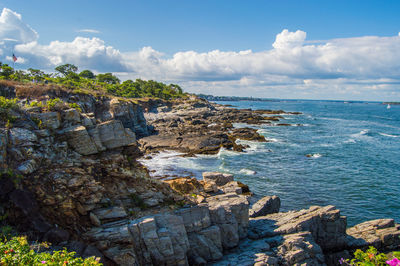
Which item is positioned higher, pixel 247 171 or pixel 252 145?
pixel 252 145

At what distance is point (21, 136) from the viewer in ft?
37.2

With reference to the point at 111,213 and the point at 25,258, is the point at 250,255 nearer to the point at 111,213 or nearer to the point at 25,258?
the point at 111,213

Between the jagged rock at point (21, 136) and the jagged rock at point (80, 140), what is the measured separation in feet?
4.65

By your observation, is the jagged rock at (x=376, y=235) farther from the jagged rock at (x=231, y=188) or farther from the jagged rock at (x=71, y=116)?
the jagged rock at (x=71, y=116)

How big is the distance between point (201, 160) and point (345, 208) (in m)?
20.4

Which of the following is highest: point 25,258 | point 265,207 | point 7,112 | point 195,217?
point 7,112

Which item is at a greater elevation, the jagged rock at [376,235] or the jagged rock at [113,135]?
the jagged rock at [113,135]

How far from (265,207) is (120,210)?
12.9 metres

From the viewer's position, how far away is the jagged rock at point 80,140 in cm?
1267

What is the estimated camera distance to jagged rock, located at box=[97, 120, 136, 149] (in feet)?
45.0

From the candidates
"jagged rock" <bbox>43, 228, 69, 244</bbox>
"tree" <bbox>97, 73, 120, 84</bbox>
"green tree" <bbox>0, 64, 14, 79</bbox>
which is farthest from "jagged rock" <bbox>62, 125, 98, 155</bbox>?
"tree" <bbox>97, 73, 120, 84</bbox>

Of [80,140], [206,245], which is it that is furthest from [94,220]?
[206,245]

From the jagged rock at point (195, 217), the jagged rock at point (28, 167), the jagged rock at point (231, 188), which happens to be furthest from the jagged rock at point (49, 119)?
the jagged rock at point (231, 188)

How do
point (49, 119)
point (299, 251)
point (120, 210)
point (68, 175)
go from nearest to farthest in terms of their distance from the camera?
point (68, 175) < point (120, 210) < point (49, 119) < point (299, 251)
